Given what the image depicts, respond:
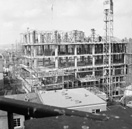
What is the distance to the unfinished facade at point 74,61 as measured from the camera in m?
13.4

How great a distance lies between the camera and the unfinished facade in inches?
529

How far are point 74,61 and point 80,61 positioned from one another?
6.52 ft

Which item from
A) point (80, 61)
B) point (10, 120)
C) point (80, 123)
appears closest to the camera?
point (80, 123)

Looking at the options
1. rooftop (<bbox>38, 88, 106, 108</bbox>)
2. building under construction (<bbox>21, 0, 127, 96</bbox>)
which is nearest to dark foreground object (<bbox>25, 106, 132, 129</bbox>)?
rooftop (<bbox>38, 88, 106, 108</bbox>)

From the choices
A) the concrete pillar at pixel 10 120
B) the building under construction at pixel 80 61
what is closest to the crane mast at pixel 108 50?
the building under construction at pixel 80 61

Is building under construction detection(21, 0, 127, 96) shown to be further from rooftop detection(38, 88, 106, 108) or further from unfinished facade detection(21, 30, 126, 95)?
rooftop detection(38, 88, 106, 108)

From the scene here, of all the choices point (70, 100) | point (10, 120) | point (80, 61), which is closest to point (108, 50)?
point (80, 61)

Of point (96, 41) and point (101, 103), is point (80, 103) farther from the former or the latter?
point (96, 41)

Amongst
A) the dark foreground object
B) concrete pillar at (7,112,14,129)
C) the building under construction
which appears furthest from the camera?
the building under construction

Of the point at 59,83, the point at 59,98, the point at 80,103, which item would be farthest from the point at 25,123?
the point at 59,83

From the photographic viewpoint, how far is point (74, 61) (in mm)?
15422

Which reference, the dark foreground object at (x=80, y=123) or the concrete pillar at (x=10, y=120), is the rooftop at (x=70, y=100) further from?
the dark foreground object at (x=80, y=123)

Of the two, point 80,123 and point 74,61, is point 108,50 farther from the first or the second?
point 80,123

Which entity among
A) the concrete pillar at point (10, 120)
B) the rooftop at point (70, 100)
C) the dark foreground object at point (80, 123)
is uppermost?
the dark foreground object at point (80, 123)
